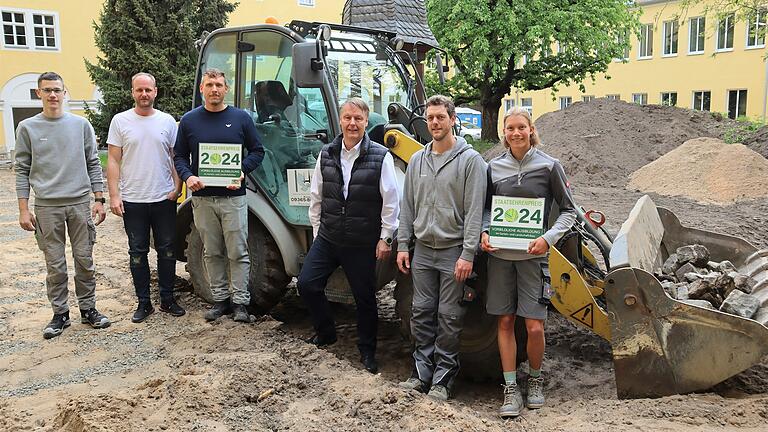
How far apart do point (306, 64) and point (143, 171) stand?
1.63m

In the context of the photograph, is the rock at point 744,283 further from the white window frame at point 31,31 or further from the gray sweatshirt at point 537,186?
the white window frame at point 31,31

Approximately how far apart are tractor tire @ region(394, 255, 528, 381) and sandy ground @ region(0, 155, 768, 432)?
0.50 ft

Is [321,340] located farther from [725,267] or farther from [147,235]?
[725,267]

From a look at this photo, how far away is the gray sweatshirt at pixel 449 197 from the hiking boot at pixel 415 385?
33.5 inches

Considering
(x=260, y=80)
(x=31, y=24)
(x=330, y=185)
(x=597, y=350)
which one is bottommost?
(x=597, y=350)

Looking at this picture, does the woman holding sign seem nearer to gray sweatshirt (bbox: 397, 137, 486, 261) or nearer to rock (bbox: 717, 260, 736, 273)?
gray sweatshirt (bbox: 397, 137, 486, 261)

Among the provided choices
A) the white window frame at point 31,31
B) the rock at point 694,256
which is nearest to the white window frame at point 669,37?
the white window frame at point 31,31

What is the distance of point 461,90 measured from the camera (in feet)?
71.9

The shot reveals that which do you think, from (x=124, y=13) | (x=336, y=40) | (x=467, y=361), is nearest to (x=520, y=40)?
(x=124, y=13)

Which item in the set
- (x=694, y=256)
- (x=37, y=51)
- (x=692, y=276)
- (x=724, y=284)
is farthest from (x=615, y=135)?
(x=37, y=51)

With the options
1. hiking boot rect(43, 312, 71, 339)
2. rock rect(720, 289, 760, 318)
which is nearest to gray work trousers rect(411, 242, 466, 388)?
rock rect(720, 289, 760, 318)

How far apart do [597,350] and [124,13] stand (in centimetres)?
1612

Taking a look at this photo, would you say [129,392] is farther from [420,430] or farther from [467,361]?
[467,361]

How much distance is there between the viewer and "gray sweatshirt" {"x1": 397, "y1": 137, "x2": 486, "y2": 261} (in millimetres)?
3938
